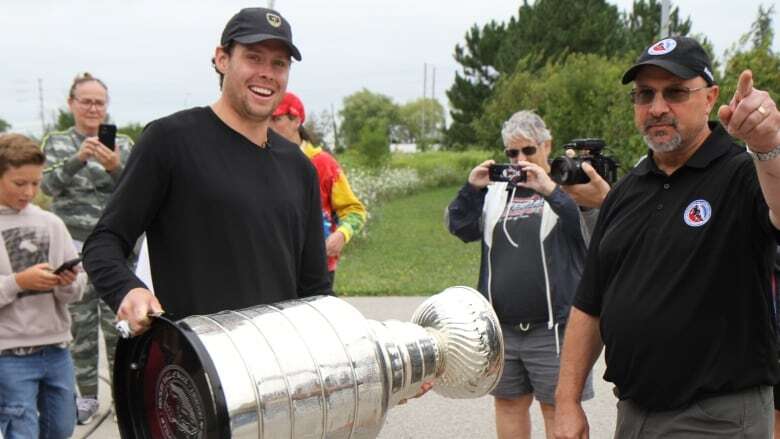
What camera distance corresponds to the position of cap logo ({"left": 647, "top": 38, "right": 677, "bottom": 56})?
2.44 metres

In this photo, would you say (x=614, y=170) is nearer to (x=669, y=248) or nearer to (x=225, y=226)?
(x=669, y=248)

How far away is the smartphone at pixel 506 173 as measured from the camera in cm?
369

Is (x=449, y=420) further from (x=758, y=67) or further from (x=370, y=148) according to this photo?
(x=370, y=148)

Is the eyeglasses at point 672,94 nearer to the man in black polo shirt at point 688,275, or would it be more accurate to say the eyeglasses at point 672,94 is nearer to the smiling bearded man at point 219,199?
the man in black polo shirt at point 688,275

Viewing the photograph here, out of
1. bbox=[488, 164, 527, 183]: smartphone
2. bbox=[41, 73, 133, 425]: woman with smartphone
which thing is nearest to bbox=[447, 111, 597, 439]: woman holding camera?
bbox=[488, 164, 527, 183]: smartphone

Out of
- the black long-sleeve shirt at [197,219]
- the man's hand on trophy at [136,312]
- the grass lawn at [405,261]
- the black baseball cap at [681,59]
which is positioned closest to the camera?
the man's hand on trophy at [136,312]

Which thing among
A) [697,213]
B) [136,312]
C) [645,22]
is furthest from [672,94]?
[645,22]

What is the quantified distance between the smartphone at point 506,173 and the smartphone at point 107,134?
2.24 m

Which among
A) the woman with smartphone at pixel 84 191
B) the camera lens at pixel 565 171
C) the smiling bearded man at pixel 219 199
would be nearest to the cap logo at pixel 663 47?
the camera lens at pixel 565 171

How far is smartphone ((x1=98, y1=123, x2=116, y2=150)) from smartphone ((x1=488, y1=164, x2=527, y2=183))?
224 cm

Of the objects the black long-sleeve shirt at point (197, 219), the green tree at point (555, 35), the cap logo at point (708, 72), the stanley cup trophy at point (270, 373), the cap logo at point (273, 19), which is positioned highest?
the green tree at point (555, 35)

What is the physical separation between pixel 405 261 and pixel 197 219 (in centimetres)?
1006

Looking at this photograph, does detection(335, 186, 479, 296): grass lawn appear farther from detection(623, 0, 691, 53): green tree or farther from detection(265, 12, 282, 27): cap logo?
detection(623, 0, 691, 53): green tree

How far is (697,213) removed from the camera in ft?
7.59
